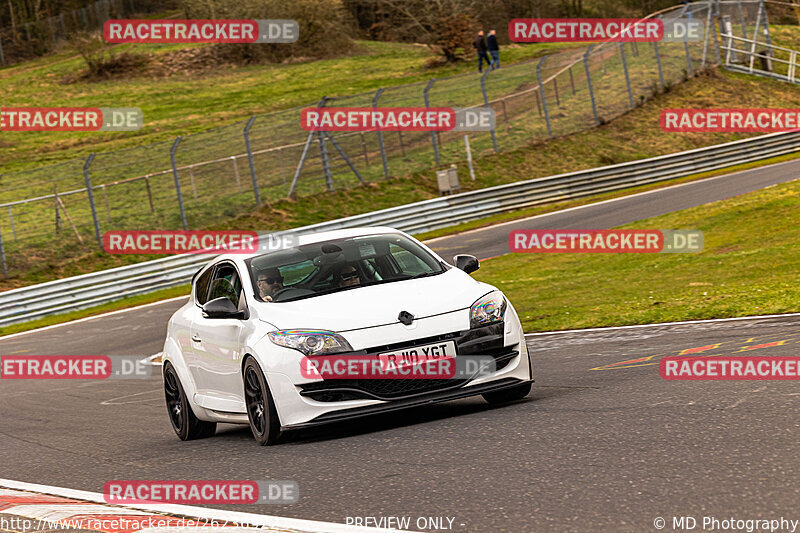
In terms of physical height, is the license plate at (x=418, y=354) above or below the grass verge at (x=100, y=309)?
above

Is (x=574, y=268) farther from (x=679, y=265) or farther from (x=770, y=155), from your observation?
(x=770, y=155)

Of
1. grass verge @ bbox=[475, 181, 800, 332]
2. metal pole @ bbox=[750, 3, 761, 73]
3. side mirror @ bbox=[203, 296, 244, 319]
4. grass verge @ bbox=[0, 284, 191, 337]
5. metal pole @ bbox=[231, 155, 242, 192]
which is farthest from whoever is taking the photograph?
metal pole @ bbox=[750, 3, 761, 73]

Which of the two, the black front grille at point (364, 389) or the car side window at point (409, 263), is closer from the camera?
the black front grille at point (364, 389)

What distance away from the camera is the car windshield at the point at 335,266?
28.6ft

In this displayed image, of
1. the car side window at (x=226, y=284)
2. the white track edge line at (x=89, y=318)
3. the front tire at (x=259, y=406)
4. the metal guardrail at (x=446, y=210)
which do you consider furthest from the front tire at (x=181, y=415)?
the metal guardrail at (x=446, y=210)

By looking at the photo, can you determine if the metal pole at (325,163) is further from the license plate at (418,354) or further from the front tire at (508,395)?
the license plate at (418,354)

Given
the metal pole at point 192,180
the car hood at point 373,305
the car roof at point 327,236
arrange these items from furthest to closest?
the metal pole at point 192,180
the car roof at point 327,236
the car hood at point 373,305

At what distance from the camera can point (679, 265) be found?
1788 centimetres

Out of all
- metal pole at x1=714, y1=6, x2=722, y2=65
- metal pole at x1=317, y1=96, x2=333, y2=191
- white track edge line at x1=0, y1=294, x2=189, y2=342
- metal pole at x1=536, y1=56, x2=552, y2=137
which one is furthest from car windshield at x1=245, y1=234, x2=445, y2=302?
metal pole at x1=714, y1=6, x2=722, y2=65

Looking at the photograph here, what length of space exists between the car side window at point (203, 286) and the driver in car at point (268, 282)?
37.0 inches

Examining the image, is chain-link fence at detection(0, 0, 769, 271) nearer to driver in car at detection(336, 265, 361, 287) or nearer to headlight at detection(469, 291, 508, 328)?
driver in car at detection(336, 265, 361, 287)

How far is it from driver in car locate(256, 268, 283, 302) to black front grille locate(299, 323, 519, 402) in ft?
3.75

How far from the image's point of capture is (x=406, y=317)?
25.7 ft

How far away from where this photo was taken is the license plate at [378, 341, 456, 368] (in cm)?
772
